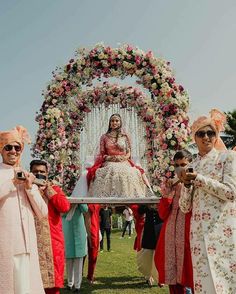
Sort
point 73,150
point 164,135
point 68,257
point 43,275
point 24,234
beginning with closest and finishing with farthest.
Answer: point 24,234
point 43,275
point 68,257
point 164,135
point 73,150

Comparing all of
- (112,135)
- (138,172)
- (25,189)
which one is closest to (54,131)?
(112,135)

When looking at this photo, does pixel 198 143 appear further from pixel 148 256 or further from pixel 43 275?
pixel 148 256

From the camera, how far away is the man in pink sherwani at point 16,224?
3721mm

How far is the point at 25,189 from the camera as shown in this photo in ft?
13.0

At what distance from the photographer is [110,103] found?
8727mm

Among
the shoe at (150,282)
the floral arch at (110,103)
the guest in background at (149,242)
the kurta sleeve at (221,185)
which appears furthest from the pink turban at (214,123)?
the shoe at (150,282)

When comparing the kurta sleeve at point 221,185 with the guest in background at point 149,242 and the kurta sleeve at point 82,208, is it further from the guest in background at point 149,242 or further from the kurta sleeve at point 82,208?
the kurta sleeve at point 82,208

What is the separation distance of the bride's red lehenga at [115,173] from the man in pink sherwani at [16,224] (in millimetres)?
3004

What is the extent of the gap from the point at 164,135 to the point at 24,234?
14.6ft

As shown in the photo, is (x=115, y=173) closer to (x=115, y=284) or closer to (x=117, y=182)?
(x=117, y=182)

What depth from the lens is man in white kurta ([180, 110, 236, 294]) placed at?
3672mm

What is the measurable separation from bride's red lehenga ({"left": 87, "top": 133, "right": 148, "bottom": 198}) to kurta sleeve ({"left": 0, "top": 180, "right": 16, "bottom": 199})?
3.25 meters

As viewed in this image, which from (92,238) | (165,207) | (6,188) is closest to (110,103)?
(92,238)

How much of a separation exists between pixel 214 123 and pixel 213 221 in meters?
0.88
